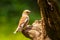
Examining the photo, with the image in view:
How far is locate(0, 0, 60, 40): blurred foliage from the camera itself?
22.4 ft

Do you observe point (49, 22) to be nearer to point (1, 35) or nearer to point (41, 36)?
point (41, 36)

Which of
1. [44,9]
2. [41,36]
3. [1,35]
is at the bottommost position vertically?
[1,35]

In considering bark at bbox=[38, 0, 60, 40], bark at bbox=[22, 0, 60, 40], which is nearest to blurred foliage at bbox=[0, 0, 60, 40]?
bark at bbox=[22, 0, 60, 40]

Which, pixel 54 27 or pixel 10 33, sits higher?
pixel 54 27

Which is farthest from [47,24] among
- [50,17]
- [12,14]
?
[12,14]

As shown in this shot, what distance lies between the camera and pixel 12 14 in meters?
7.70

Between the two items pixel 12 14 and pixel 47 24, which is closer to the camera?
pixel 47 24

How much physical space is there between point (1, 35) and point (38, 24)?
248 centimetres

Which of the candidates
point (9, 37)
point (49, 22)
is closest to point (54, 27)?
point (49, 22)

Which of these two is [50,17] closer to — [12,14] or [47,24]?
[47,24]

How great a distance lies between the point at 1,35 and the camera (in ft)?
22.6

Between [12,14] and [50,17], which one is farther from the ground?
[50,17]

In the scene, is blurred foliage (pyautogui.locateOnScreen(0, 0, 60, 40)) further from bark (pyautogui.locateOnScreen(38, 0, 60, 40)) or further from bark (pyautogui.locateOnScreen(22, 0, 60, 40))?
bark (pyautogui.locateOnScreen(38, 0, 60, 40))

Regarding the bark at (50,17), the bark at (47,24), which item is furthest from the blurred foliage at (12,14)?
the bark at (50,17)
